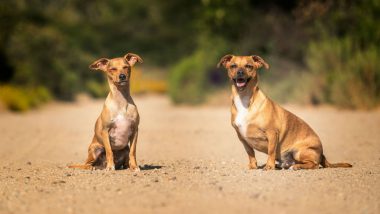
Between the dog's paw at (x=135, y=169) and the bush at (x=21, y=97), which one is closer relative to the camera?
the dog's paw at (x=135, y=169)

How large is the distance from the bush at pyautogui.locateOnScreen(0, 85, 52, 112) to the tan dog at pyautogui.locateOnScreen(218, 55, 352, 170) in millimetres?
18580

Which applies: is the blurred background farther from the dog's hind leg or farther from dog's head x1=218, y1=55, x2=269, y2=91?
the dog's hind leg

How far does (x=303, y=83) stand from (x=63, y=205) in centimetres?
2043

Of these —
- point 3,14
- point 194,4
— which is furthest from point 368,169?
point 194,4

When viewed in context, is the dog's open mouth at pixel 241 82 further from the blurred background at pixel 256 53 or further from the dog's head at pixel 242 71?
the blurred background at pixel 256 53

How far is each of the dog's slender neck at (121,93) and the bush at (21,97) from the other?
17757mm

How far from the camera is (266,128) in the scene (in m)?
9.64

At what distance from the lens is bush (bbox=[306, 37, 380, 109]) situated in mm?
23328

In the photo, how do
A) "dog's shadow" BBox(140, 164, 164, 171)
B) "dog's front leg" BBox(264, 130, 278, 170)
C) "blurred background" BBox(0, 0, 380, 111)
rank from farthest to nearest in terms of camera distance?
"blurred background" BBox(0, 0, 380, 111), "dog's shadow" BBox(140, 164, 164, 171), "dog's front leg" BBox(264, 130, 278, 170)

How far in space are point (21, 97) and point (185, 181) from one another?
21.0m

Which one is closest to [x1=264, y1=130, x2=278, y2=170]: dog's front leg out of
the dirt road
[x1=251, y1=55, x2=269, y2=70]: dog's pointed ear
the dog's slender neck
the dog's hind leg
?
the dirt road

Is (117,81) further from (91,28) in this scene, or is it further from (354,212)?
(91,28)

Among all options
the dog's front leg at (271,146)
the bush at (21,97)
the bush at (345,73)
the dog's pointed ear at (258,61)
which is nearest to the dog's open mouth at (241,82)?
the dog's pointed ear at (258,61)

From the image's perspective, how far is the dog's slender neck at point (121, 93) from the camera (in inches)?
394
